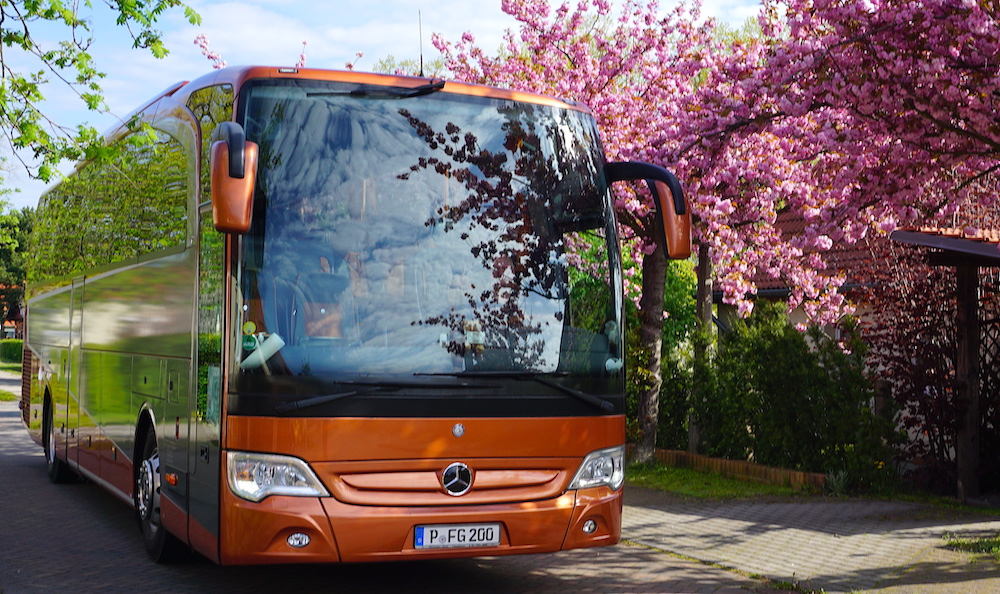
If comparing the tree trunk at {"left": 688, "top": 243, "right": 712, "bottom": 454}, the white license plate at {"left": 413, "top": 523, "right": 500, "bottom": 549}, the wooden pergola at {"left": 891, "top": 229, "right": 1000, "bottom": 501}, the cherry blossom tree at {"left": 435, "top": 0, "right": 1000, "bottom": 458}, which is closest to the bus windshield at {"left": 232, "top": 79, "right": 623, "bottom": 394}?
→ the white license plate at {"left": 413, "top": 523, "right": 500, "bottom": 549}

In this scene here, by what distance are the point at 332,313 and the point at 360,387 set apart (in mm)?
433

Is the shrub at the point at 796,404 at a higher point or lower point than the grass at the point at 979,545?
higher

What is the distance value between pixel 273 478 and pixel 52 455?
8.08 metres

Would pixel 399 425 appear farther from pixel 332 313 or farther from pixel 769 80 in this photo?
pixel 769 80

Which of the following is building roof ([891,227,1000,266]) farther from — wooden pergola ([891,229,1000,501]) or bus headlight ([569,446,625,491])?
bus headlight ([569,446,625,491])

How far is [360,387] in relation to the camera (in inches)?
253

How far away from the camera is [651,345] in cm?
1538

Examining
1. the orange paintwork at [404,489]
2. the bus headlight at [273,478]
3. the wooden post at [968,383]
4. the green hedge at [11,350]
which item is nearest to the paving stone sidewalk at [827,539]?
the wooden post at [968,383]

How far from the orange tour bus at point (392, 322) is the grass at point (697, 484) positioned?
536 centimetres

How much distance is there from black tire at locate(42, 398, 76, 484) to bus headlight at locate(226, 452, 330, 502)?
7326mm

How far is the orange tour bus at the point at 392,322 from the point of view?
639 cm

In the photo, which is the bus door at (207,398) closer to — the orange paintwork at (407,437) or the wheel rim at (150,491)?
the orange paintwork at (407,437)

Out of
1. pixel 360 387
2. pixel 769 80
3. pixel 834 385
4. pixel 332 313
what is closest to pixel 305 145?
pixel 332 313

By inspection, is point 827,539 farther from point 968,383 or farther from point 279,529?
point 279,529
